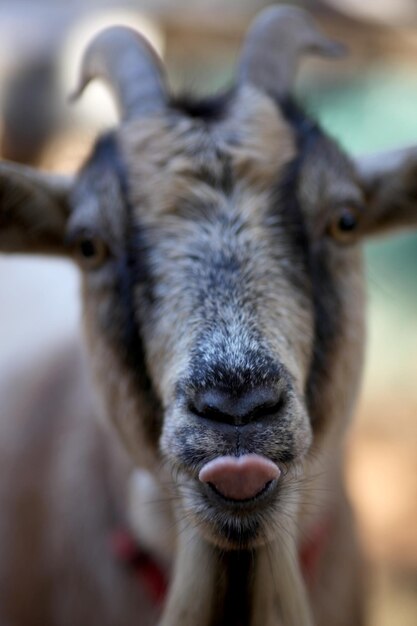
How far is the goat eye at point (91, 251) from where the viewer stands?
274 centimetres

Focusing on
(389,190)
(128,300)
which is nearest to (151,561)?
(128,300)

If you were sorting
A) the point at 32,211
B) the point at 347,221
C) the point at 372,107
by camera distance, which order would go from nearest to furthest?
the point at 347,221, the point at 32,211, the point at 372,107

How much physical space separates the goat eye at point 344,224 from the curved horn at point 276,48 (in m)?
0.60

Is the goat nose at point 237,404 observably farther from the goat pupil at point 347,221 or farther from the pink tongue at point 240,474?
→ the goat pupil at point 347,221

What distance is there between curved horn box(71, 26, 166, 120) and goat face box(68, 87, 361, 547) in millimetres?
198

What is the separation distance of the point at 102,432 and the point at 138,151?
1.26 metres

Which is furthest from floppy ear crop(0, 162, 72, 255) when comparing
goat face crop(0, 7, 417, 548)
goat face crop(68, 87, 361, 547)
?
goat face crop(68, 87, 361, 547)

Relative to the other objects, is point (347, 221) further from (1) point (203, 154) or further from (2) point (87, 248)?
(2) point (87, 248)

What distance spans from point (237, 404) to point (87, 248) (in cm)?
102

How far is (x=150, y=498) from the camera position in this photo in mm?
3008

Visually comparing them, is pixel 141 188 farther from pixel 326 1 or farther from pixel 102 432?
pixel 326 1

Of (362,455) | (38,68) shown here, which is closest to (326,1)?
(38,68)

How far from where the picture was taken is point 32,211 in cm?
288

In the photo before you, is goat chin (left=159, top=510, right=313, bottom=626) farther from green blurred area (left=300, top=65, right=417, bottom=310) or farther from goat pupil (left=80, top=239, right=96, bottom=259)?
green blurred area (left=300, top=65, right=417, bottom=310)
